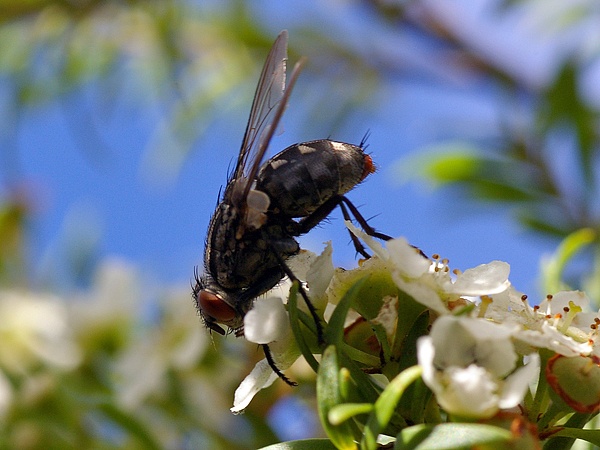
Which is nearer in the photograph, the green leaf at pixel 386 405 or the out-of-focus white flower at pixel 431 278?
the green leaf at pixel 386 405

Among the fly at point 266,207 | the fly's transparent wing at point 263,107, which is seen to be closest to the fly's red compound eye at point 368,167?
the fly at point 266,207

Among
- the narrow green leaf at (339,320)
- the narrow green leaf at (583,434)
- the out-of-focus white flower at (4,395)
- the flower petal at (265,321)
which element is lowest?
the narrow green leaf at (583,434)

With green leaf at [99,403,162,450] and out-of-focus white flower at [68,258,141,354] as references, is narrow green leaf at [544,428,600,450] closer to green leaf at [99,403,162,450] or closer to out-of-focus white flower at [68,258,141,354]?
green leaf at [99,403,162,450]

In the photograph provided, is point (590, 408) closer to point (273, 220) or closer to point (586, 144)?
point (273, 220)

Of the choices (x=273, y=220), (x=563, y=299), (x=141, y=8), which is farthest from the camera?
(x=141, y=8)

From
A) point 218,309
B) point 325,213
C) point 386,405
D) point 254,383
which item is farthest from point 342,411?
point 325,213

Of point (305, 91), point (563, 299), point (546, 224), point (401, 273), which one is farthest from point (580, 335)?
point (305, 91)

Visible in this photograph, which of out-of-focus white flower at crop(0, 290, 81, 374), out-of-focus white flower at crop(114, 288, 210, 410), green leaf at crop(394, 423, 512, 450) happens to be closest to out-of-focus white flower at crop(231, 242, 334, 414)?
green leaf at crop(394, 423, 512, 450)

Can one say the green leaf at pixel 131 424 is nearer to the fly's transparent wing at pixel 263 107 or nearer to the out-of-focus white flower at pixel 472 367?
the fly's transparent wing at pixel 263 107
